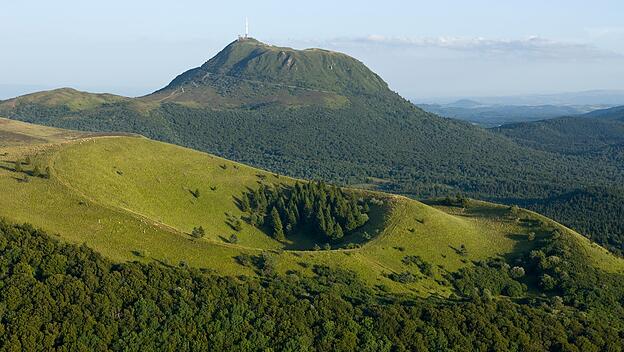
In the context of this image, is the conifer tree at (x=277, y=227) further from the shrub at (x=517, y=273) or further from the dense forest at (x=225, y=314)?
the shrub at (x=517, y=273)

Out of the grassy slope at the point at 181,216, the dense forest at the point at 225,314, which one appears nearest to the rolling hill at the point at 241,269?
the dense forest at the point at 225,314

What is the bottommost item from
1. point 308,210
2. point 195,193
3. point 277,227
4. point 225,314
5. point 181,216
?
point 277,227

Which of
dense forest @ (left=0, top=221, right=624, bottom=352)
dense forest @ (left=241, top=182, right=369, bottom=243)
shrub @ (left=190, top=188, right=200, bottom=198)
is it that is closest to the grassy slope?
shrub @ (left=190, top=188, right=200, bottom=198)

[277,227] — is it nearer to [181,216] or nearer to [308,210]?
[308,210]

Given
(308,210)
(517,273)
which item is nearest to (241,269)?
(308,210)

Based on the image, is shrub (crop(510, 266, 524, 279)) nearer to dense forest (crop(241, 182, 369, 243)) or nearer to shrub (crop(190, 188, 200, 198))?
dense forest (crop(241, 182, 369, 243))

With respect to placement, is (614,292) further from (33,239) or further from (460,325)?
(33,239)

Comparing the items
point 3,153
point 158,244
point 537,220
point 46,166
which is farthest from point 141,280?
point 537,220
